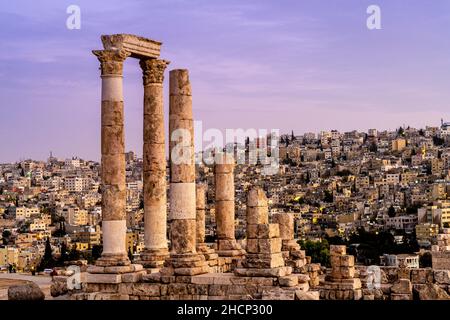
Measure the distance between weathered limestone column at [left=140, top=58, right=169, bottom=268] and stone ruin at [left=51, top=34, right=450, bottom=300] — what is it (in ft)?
0.10

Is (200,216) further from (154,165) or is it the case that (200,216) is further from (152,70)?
(152,70)

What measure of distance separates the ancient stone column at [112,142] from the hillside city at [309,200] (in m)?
54.3

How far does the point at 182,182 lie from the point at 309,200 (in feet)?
417

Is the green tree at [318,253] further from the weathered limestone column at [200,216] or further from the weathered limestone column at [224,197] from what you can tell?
the weathered limestone column at [200,216]

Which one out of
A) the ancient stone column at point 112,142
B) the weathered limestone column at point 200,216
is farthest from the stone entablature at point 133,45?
the weathered limestone column at point 200,216

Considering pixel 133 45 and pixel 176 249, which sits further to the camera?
pixel 133 45

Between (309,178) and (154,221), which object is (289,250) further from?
(309,178)

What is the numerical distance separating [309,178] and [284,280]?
144236mm

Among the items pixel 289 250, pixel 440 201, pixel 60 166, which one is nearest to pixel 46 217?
pixel 60 166

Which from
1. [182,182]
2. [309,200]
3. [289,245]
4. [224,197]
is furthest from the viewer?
[309,200]

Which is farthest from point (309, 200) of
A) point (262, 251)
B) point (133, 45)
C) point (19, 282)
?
point (262, 251)

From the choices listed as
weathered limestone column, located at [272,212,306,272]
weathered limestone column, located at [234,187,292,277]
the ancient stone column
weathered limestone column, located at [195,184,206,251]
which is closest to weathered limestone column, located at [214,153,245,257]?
weathered limestone column, located at [195,184,206,251]

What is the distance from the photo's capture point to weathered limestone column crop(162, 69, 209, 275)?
26609 millimetres

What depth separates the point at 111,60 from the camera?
27.9 m
